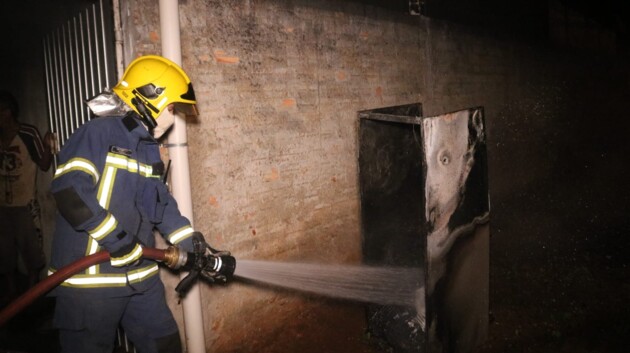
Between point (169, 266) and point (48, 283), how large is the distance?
69 cm

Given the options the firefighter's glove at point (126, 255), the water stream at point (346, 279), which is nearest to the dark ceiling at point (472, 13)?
the firefighter's glove at point (126, 255)

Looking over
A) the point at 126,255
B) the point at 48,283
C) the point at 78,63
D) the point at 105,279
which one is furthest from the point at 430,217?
the point at 78,63

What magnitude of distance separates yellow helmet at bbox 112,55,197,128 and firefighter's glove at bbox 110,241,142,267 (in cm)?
79

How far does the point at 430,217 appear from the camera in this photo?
325 cm

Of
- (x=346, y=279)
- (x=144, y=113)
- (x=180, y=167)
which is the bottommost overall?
(x=346, y=279)

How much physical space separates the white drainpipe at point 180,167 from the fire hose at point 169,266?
47 centimetres

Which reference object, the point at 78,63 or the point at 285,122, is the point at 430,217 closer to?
the point at 285,122

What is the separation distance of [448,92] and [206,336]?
17.3 feet

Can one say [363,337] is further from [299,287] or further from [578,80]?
[578,80]

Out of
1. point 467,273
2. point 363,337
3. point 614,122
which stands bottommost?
point 363,337

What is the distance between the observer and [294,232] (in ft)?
15.1

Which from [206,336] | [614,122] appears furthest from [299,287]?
[614,122]

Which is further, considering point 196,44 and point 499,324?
point 499,324

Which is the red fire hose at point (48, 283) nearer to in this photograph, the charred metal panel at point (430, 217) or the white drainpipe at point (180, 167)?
the white drainpipe at point (180, 167)
